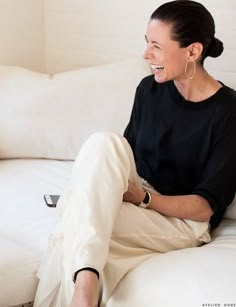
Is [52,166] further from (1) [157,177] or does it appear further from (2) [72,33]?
(2) [72,33]

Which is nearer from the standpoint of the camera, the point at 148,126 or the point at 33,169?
the point at 148,126

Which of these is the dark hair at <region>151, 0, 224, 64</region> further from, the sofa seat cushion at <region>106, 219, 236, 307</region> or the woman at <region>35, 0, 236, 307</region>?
the sofa seat cushion at <region>106, 219, 236, 307</region>

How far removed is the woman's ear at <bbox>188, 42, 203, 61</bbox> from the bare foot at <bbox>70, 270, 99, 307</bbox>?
2.31ft

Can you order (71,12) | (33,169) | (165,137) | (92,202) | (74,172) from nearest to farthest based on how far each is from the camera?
(92,202) → (74,172) → (165,137) → (33,169) → (71,12)

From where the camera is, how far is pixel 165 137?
1626 mm

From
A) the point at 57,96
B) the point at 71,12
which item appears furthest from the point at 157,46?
the point at 71,12

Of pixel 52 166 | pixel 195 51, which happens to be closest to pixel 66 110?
pixel 52 166

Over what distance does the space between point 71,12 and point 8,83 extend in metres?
0.53

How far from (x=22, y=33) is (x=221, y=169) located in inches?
51.6

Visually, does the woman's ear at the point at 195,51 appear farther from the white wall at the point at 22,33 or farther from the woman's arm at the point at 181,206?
the white wall at the point at 22,33

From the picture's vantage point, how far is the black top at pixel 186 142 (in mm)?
1483

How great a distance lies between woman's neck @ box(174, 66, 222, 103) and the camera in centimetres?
157

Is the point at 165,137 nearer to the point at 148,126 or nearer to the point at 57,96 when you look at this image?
the point at 148,126

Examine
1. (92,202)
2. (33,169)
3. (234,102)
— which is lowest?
(33,169)
